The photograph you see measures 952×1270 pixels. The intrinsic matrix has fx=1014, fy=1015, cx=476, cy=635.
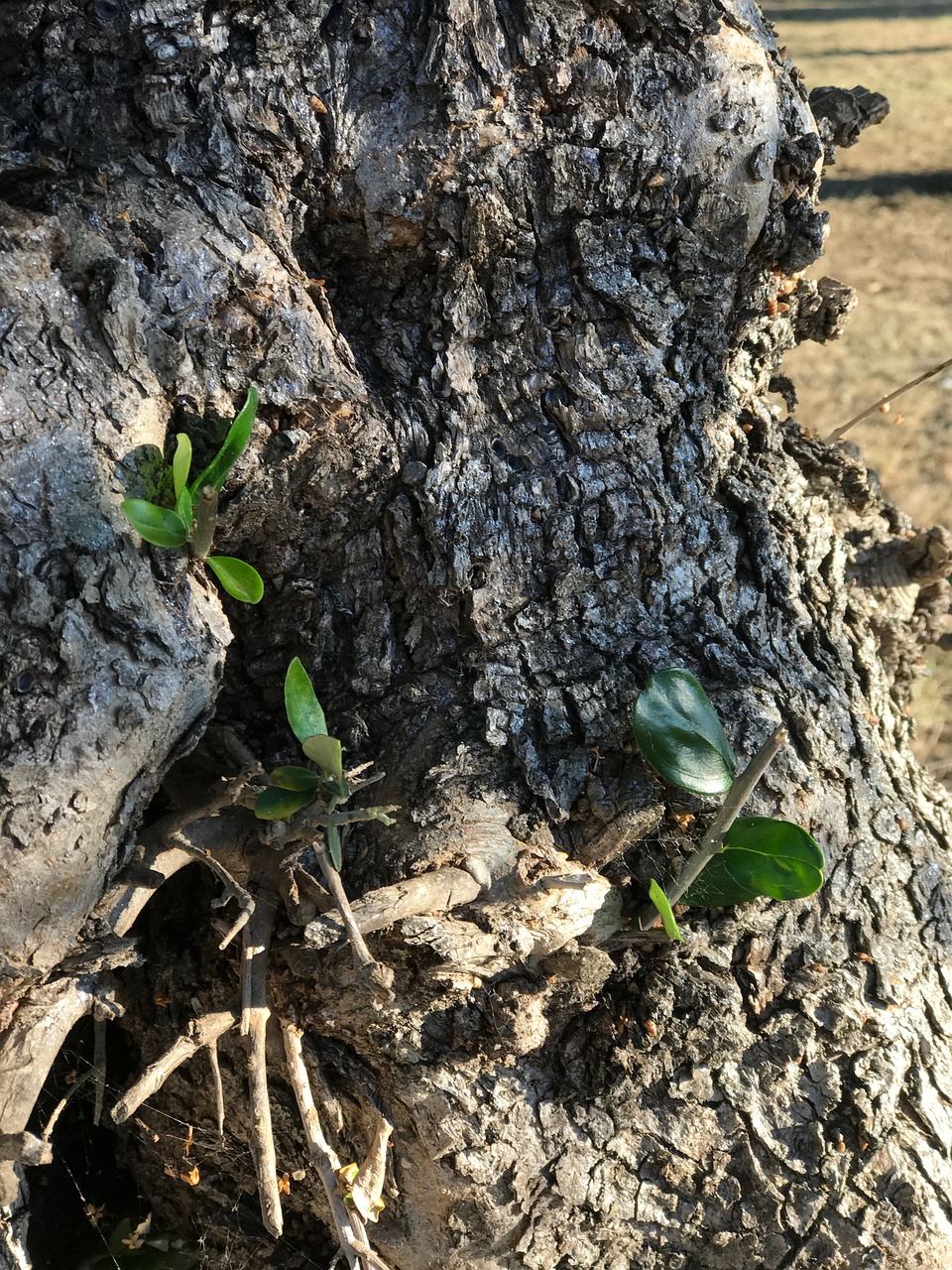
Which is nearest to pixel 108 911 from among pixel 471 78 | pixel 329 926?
pixel 329 926

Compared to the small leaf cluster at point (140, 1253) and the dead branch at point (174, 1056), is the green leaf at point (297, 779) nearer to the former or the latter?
the dead branch at point (174, 1056)

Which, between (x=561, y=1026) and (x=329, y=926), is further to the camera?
(x=561, y=1026)

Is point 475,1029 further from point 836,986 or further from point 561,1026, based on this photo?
point 836,986

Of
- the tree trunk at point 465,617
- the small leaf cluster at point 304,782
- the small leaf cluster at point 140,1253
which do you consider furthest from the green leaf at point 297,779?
the small leaf cluster at point 140,1253

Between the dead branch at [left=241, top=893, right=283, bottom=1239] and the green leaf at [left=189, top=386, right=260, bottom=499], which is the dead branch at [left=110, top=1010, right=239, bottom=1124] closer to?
the dead branch at [left=241, top=893, right=283, bottom=1239]

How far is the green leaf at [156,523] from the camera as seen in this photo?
4.37 ft

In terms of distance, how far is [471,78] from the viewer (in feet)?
5.35

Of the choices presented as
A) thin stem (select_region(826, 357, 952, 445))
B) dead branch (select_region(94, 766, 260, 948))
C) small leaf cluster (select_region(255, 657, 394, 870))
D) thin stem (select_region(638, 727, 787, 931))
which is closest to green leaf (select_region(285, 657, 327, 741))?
small leaf cluster (select_region(255, 657, 394, 870))

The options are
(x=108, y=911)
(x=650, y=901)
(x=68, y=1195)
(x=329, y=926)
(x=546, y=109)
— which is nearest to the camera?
(x=329, y=926)

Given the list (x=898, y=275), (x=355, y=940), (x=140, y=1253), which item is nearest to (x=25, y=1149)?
(x=355, y=940)

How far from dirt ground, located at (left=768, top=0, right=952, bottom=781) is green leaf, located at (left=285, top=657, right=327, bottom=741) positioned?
5.63 ft

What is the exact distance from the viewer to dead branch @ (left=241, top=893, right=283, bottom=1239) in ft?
4.82

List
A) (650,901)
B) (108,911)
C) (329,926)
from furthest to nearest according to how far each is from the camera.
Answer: (650,901)
(108,911)
(329,926)

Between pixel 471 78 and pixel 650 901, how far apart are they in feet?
4.37
